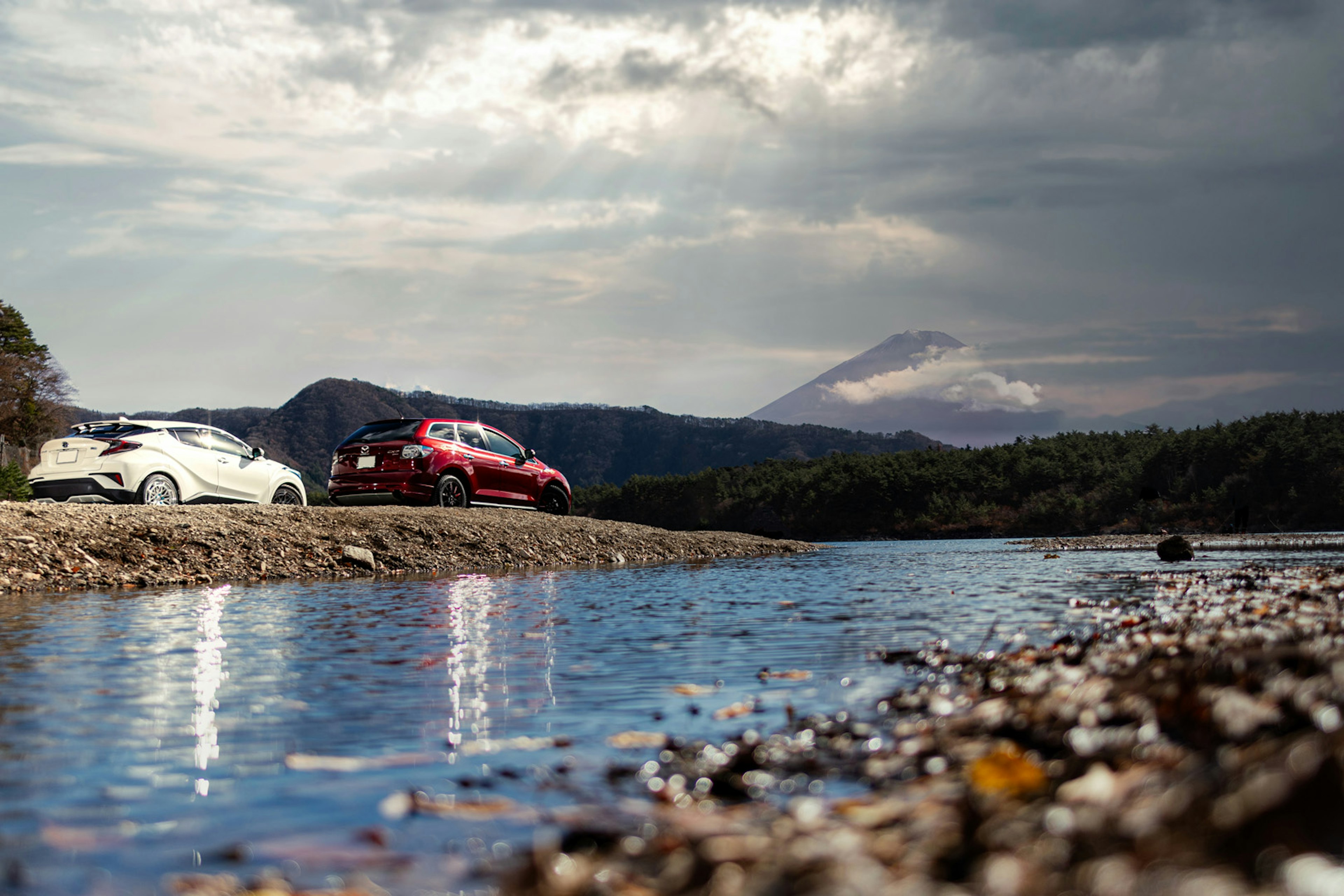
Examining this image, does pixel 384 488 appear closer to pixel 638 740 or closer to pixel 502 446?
pixel 502 446

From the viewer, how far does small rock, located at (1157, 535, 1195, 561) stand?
64.9 ft

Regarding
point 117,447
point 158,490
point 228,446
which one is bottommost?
point 158,490

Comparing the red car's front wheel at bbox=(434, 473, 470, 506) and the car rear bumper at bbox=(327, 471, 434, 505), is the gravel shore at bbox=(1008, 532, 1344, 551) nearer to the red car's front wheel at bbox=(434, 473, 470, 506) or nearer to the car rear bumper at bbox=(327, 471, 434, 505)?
the red car's front wheel at bbox=(434, 473, 470, 506)

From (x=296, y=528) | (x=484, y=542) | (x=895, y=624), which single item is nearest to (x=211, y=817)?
(x=895, y=624)

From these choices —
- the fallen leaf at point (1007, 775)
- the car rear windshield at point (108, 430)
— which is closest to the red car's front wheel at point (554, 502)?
the car rear windshield at point (108, 430)

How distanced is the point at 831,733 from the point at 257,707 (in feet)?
11.0

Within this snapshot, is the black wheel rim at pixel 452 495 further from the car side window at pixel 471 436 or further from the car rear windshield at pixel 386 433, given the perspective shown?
the car rear windshield at pixel 386 433

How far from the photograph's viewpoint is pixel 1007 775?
334 cm

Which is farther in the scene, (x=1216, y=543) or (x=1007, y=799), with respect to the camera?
(x=1216, y=543)

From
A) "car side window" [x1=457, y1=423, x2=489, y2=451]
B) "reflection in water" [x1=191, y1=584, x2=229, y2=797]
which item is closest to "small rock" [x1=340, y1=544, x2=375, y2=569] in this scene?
"car side window" [x1=457, y1=423, x2=489, y2=451]

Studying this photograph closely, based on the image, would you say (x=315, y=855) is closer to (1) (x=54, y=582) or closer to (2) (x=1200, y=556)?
(1) (x=54, y=582)

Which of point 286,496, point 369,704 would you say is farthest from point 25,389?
point 369,704

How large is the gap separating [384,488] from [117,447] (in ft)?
17.4

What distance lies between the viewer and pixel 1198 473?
80250 millimetres
